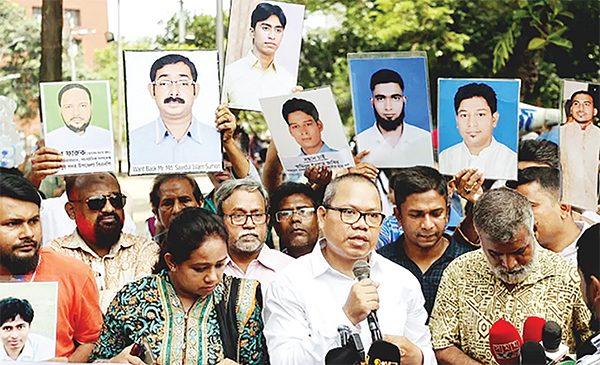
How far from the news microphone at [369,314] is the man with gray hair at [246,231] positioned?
2.59 feet

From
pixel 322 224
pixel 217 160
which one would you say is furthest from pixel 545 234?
pixel 217 160

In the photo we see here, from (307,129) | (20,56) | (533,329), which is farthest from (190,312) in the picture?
(20,56)

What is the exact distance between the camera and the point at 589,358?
8.03 ft

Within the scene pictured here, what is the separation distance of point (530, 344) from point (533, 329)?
476 mm

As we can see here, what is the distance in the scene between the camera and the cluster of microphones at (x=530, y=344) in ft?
8.23

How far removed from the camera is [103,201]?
3943mm

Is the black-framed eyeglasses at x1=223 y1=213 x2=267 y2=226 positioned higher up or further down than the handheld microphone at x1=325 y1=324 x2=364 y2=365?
higher up

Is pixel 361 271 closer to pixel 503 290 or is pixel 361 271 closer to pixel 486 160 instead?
pixel 503 290

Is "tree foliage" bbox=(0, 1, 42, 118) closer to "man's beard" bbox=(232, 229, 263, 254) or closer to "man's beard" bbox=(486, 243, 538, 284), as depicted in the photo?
"man's beard" bbox=(232, 229, 263, 254)

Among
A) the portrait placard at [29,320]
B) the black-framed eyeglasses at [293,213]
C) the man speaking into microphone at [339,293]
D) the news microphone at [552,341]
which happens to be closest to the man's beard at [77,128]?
the portrait placard at [29,320]

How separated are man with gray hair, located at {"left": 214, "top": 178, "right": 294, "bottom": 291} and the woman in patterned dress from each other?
1.81 feet

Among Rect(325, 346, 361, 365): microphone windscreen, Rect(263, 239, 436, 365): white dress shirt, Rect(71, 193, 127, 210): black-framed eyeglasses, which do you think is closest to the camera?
Rect(325, 346, 361, 365): microphone windscreen

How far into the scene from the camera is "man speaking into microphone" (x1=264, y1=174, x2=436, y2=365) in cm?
314

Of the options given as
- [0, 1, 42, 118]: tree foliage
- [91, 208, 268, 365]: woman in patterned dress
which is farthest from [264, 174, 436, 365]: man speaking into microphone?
[0, 1, 42, 118]: tree foliage
